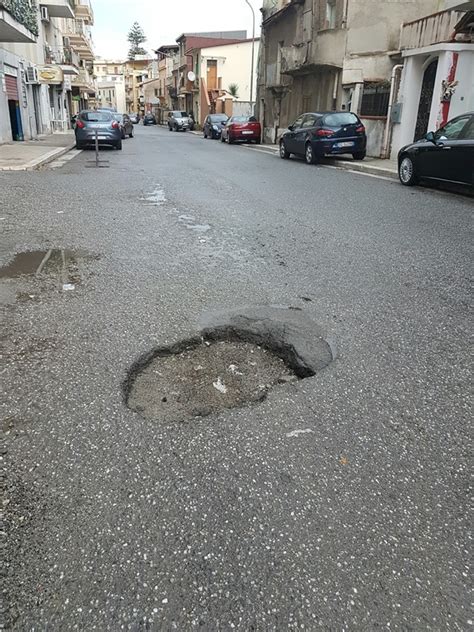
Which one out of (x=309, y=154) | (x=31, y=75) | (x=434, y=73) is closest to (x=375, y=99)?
(x=434, y=73)

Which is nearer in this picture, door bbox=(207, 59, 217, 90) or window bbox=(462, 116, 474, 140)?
window bbox=(462, 116, 474, 140)

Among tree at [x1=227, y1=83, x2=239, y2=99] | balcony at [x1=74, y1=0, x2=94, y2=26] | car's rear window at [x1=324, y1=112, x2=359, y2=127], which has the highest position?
balcony at [x1=74, y1=0, x2=94, y2=26]

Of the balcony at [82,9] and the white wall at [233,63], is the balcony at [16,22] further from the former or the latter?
the white wall at [233,63]

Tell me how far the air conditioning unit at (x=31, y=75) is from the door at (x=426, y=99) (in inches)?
759

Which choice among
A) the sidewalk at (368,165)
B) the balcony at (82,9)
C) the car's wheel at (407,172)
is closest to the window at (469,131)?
the car's wheel at (407,172)

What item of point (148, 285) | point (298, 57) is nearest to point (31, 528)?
point (148, 285)

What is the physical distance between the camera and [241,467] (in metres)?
2.47

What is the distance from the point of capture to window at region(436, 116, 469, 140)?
1079cm

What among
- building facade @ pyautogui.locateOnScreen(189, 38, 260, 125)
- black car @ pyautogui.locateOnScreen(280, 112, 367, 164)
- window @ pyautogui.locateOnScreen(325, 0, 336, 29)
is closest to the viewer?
black car @ pyautogui.locateOnScreen(280, 112, 367, 164)

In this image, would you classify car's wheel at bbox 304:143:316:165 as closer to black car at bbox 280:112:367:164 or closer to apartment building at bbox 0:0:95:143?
black car at bbox 280:112:367:164

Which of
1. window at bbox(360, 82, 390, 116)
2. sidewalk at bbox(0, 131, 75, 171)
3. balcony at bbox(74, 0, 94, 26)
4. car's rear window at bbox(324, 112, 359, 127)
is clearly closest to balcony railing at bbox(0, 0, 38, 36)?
sidewalk at bbox(0, 131, 75, 171)

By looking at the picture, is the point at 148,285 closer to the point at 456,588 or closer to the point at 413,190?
the point at 456,588

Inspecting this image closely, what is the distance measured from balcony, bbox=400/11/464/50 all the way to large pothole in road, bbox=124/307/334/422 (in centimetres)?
1569

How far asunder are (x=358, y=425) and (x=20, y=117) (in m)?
26.9
